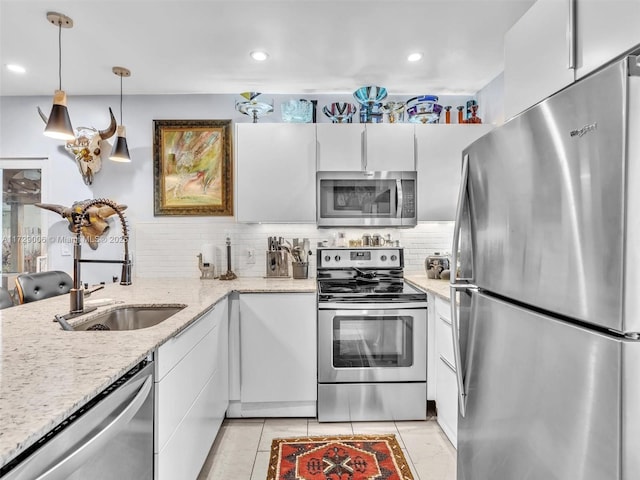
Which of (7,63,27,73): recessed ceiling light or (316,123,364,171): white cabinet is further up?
(7,63,27,73): recessed ceiling light

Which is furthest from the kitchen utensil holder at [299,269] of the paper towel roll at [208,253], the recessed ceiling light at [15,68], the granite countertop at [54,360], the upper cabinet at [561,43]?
the recessed ceiling light at [15,68]

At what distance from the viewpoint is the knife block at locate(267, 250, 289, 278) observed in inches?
123

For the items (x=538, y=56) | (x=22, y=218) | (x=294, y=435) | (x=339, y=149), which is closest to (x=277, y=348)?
(x=294, y=435)

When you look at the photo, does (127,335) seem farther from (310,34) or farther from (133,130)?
(133,130)

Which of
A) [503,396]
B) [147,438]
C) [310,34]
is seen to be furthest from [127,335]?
[310,34]

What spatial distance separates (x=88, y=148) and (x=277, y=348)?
2324 mm

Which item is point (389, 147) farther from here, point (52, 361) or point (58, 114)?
point (52, 361)

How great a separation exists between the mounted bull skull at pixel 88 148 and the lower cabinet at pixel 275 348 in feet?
6.06

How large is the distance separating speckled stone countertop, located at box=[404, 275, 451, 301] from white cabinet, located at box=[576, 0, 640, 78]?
136 cm

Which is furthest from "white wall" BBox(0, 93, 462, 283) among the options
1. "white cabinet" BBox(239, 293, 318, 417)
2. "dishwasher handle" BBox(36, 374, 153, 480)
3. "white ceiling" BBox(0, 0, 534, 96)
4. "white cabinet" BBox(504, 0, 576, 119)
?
"dishwasher handle" BBox(36, 374, 153, 480)

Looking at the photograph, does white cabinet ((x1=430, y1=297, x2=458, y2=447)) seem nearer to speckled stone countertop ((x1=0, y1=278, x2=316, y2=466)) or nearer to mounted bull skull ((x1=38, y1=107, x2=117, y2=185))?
speckled stone countertop ((x1=0, y1=278, x2=316, y2=466))

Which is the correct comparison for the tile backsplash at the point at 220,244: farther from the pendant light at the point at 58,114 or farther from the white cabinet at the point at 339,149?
the pendant light at the point at 58,114

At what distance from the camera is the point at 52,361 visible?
40.9 inches

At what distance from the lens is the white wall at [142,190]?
324 centimetres
